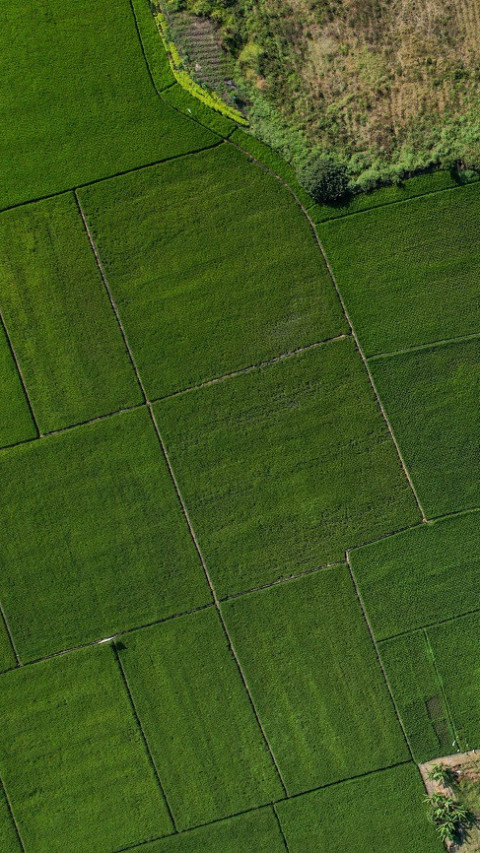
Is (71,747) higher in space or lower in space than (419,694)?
higher

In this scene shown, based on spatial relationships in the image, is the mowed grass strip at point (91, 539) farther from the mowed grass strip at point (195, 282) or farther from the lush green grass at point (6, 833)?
the lush green grass at point (6, 833)

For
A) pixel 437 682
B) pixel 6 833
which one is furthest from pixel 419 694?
pixel 6 833

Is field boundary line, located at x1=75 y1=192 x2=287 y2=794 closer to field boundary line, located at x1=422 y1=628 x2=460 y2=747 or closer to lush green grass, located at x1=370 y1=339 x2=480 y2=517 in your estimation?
field boundary line, located at x1=422 y1=628 x2=460 y2=747

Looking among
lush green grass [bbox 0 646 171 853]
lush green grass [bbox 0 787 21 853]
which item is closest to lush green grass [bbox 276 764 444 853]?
lush green grass [bbox 0 646 171 853]

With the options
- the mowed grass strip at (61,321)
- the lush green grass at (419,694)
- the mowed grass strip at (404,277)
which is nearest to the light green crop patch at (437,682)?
the lush green grass at (419,694)

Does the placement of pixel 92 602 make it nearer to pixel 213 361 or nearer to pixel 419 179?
pixel 213 361

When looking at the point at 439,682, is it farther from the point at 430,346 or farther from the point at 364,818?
the point at 430,346

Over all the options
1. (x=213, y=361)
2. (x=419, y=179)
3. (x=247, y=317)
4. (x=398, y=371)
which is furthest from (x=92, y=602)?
(x=419, y=179)
